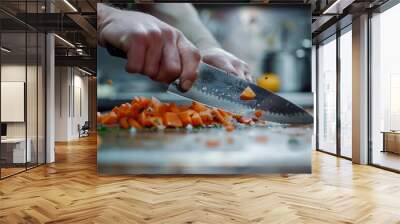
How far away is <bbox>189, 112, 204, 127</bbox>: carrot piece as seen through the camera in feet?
19.7

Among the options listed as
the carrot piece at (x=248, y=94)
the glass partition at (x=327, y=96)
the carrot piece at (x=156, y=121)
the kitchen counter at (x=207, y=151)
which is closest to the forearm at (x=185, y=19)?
the carrot piece at (x=248, y=94)

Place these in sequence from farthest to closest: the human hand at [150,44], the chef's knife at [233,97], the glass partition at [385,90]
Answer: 1. the glass partition at [385,90]
2. the chef's knife at [233,97]
3. the human hand at [150,44]

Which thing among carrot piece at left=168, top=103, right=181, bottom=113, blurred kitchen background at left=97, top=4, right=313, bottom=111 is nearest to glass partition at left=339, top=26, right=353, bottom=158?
blurred kitchen background at left=97, top=4, right=313, bottom=111

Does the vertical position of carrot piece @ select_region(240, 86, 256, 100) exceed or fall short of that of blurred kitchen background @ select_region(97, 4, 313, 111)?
it falls short

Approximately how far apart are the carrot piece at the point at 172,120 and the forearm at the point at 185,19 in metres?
1.26

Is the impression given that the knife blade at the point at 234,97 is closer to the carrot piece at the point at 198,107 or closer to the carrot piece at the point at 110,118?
the carrot piece at the point at 198,107

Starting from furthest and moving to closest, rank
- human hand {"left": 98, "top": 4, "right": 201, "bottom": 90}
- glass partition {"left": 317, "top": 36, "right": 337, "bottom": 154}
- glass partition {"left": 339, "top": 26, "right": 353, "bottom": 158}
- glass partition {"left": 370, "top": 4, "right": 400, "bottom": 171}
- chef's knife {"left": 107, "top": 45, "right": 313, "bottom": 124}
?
glass partition {"left": 317, "top": 36, "right": 337, "bottom": 154} < glass partition {"left": 339, "top": 26, "right": 353, "bottom": 158} < glass partition {"left": 370, "top": 4, "right": 400, "bottom": 171} < chef's knife {"left": 107, "top": 45, "right": 313, "bottom": 124} < human hand {"left": 98, "top": 4, "right": 201, "bottom": 90}

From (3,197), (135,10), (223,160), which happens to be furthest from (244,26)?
(3,197)

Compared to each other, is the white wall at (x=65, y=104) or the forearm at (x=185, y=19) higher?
the forearm at (x=185, y=19)

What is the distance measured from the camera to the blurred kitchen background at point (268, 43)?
6148mm

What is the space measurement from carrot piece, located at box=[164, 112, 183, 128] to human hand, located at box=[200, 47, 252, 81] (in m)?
1.00

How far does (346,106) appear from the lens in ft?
27.9

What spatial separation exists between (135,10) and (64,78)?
9439 millimetres

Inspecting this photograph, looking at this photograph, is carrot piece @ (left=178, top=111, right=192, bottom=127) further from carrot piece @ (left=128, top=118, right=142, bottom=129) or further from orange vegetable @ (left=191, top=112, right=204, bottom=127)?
carrot piece @ (left=128, top=118, right=142, bottom=129)
